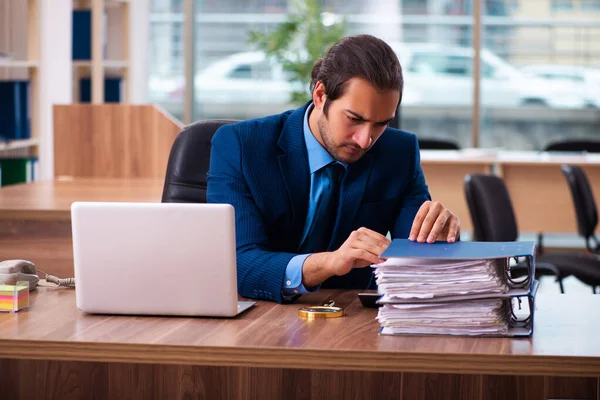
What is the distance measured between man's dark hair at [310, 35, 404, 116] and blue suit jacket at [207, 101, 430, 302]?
0.20m

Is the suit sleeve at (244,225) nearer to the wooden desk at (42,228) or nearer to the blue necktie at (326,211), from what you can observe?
the blue necktie at (326,211)

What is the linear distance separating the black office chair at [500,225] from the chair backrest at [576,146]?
2.37 meters

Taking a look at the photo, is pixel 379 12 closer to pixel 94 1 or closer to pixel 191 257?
pixel 94 1

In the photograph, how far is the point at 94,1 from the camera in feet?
18.7

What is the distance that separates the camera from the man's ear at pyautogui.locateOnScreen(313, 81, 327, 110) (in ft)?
7.01

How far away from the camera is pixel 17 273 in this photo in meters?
1.93

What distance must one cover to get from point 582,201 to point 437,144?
6.32ft

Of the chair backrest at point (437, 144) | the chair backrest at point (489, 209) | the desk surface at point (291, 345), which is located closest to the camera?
the desk surface at point (291, 345)

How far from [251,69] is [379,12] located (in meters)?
1.19

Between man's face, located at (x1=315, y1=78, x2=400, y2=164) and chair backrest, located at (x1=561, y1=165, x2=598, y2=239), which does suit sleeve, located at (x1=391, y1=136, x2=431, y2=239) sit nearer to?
man's face, located at (x1=315, y1=78, x2=400, y2=164)

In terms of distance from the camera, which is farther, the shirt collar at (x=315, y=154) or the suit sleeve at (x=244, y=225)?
the shirt collar at (x=315, y=154)

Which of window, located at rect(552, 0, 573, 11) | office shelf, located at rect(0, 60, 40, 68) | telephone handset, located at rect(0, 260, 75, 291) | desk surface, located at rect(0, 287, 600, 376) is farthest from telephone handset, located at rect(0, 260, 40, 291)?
window, located at rect(552, 0, 573, 11)

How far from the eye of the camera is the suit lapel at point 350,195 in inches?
88.1

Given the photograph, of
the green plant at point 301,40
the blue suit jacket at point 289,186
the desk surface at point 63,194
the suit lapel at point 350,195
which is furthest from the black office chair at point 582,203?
the suit lapel at point 350,195
